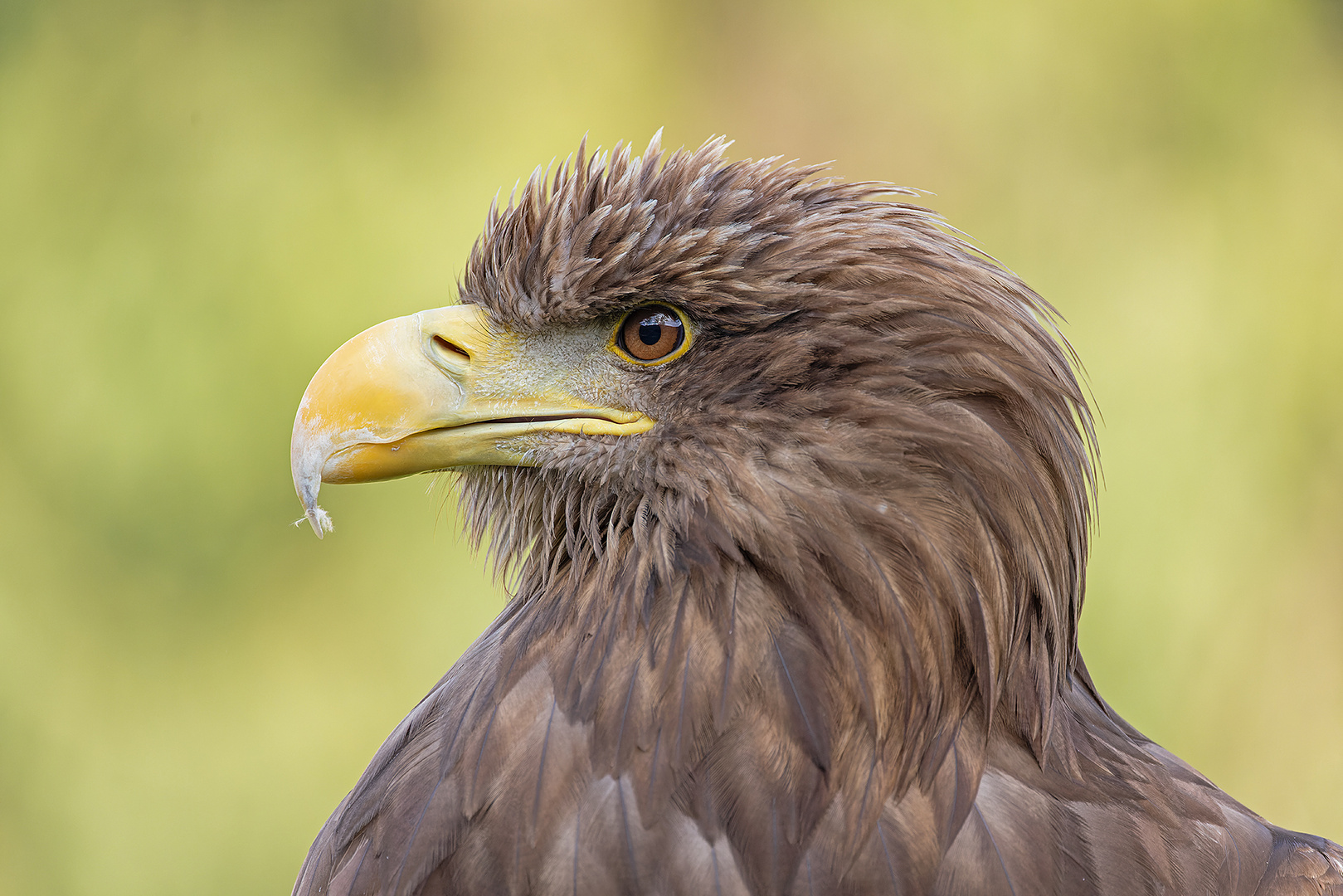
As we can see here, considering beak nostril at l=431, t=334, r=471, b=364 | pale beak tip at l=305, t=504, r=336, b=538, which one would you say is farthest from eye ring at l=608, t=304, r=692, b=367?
pale beak tip at l=305, t=504, r=336, b=538

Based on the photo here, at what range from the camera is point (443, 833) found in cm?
119

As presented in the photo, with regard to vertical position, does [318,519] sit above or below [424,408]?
below

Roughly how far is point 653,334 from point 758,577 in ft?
1.09

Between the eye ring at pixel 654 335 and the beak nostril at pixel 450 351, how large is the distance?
196mm

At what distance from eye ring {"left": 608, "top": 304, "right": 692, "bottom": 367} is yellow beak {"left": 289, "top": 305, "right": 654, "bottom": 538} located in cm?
7

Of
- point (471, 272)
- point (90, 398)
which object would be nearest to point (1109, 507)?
point (471, 272)

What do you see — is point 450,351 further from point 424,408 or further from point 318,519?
point 318,519

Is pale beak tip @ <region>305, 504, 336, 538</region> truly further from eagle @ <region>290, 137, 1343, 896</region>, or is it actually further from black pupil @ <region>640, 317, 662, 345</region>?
black pupil @ <region>640, 317, 662, 345</region>

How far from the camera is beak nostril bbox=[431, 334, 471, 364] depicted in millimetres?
1408

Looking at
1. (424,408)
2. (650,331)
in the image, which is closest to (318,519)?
(424,408)

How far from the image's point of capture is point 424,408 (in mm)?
1364

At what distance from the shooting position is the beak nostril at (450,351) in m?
1.41

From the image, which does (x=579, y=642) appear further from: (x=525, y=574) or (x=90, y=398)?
(x=90, y=398)

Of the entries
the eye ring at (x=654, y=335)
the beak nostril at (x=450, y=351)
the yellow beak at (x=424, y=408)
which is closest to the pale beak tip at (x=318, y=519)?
the yellow beak at (x=424, y=408)
